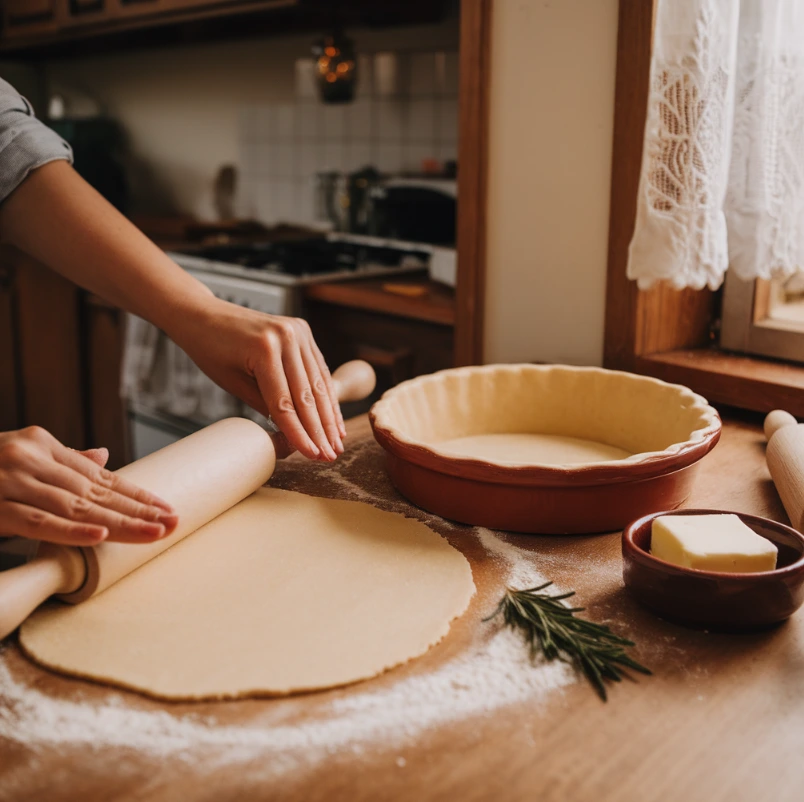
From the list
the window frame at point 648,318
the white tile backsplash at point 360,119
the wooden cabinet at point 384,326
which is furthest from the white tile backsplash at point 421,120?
the window frame at point 648,318

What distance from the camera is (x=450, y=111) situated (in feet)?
7.70

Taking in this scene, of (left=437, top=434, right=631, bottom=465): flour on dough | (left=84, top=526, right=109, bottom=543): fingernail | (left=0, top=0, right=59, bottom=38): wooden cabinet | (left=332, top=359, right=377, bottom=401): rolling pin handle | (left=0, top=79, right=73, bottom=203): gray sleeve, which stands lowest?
(left=437, top=434, right=631, bottom=465): flour on dough

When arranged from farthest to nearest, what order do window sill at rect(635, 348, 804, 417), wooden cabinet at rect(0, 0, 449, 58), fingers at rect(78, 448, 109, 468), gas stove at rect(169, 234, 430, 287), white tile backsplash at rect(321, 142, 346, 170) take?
white tile backsplash at rect(321, 142, 346, 170)
wooden cabinet at rect(0, 0, 449, 58)
gas stove at rect(169, 234, 430, 287)
window sill at rect(635, 348, 804, 417)
fingers at rect(78, 448, 109, 468)

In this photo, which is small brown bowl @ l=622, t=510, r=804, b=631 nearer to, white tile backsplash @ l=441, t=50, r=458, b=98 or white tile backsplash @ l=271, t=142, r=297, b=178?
white tile backsplash @ l=441, t=50, r=458, b=98

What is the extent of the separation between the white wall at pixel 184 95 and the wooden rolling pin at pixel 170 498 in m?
1.98

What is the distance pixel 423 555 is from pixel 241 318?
378mm

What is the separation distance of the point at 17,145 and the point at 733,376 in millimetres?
1005

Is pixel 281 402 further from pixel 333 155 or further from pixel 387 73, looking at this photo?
pixel 333 155

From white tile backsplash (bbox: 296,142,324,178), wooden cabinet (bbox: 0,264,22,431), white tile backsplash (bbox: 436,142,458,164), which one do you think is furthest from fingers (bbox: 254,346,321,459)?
wooden cabinet (bbox: 0,264,22,431)

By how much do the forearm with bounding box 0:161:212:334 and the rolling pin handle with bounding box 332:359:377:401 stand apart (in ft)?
0.63

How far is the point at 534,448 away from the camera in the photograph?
3.25 feet

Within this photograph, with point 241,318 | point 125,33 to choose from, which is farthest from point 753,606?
point 125,33

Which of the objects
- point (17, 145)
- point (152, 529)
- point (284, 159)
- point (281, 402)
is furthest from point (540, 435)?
point (284, 159)

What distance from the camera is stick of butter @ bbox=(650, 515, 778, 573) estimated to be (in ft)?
2.02
